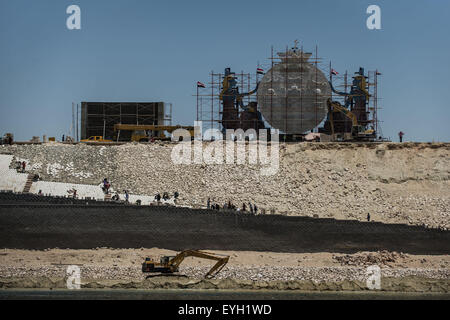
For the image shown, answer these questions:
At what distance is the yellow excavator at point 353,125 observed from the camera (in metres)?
52.0

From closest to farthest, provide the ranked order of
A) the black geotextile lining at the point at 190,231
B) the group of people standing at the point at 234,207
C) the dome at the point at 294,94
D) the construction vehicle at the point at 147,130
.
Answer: the black geotextile lining at the point at 190,231
the group of people standing at the point at 234,207
the dome at the point at 294,94
the construction vehicle at the point at 147,130

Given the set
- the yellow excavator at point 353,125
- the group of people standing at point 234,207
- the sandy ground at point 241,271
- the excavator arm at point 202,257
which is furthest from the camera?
the yellow excavator at point 353,125

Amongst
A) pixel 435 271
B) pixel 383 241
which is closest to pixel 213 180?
pixel 383 241

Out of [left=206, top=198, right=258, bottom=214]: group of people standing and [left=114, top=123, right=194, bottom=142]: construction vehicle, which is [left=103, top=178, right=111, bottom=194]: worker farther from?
[left=114, top=123, right=194, bottom=142]: construction vehicle

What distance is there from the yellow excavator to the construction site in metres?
Result: 0.14

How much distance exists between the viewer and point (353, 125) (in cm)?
5278

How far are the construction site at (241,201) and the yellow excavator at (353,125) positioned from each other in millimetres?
143

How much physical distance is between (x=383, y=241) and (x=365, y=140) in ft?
A: 66.7

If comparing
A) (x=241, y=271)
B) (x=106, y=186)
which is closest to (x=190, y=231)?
(x=241, y=271)

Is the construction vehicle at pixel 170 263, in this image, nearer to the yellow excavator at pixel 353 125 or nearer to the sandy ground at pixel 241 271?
the sandy ground at pixel 241 271

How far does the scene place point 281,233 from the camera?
32781mm

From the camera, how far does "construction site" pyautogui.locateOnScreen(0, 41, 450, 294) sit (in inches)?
1139

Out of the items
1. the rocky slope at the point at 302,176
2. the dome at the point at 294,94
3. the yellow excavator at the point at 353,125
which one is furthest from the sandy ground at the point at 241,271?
the dome at the point at 294,94
